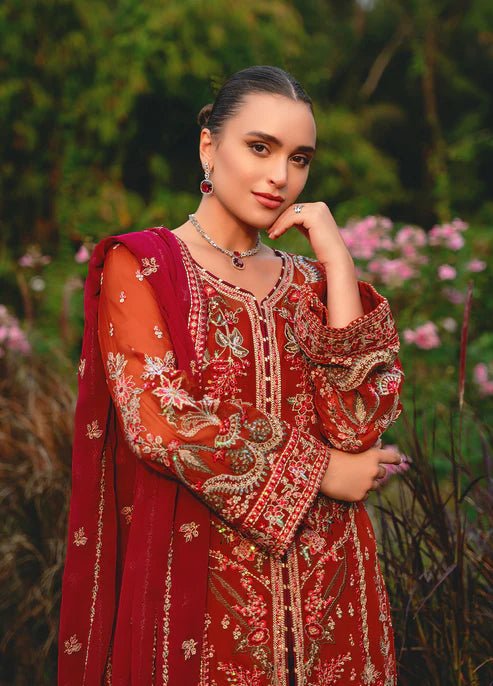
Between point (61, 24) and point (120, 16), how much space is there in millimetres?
586

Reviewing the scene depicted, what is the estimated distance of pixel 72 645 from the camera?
5.62ft

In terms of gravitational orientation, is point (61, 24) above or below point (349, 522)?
above

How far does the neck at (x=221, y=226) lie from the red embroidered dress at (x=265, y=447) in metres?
0.10

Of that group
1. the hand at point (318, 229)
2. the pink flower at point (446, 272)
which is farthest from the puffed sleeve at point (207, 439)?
the pink flower at point (446, 272)

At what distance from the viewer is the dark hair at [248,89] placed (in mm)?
1644

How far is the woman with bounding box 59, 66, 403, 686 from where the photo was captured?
1.48 metres

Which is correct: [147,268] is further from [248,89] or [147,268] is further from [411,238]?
[411,238]

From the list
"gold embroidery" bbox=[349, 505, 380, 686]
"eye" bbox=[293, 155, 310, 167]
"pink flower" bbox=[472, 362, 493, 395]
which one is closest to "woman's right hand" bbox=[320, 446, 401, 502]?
"gold embroidery" bbox=[349, 505, 380, 686]

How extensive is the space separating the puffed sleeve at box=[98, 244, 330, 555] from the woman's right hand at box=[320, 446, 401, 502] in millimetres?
32

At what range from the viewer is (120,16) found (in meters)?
7.38

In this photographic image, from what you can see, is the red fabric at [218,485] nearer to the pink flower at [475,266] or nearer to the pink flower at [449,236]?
the pink flower at [475,266]

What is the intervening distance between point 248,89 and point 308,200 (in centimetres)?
379

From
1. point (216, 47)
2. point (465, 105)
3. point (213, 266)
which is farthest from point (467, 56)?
point (213, 266)

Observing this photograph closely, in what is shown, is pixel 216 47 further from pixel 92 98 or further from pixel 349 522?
pixel 349 522
